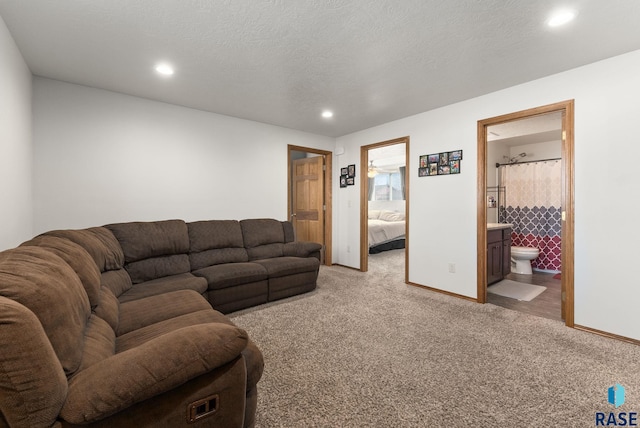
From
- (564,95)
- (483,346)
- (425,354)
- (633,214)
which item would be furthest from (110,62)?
(633,214)

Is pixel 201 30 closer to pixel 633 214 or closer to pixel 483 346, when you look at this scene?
pixel 483 346

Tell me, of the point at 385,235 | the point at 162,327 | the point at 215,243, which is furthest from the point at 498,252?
the point at 162,327

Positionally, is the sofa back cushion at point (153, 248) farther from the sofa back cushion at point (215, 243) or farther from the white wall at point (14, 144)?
the white wall at point (14, 144)

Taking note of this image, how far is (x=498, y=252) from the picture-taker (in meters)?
4.06

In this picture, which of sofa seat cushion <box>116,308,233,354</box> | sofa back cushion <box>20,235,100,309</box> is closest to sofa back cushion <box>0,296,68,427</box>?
sofa seat cushion <box>116,308,233,354</box>

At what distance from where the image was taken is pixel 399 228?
713cm

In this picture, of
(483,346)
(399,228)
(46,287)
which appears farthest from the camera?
(399,228)

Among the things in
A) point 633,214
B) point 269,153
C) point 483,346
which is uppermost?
point 269,153

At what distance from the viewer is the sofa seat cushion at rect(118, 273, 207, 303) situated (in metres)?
2.37

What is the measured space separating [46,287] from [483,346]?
2751mm

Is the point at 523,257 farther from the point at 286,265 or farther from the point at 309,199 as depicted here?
the point at 286,265

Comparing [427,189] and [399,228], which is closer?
[427,189]

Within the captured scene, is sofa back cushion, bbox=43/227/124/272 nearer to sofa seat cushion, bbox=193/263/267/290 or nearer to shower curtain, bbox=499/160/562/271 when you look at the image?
sofa seat cushion, bbox=193/263/267/290

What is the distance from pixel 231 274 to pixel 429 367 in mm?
2029
